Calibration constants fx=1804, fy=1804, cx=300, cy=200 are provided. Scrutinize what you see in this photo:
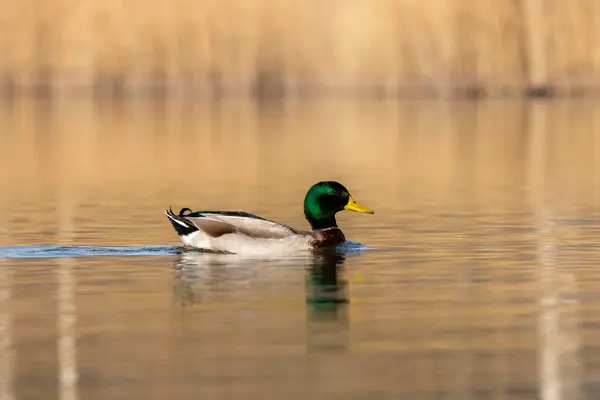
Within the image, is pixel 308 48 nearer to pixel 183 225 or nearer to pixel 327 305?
pixel 183 225

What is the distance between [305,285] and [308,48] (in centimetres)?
4147

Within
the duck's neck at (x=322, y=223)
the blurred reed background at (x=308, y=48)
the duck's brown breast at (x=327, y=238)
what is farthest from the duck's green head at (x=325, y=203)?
the blurred reed background at (x=308, y=48)

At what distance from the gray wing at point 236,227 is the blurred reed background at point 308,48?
37692mm

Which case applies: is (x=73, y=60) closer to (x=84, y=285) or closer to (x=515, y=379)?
(x=84, y=285)

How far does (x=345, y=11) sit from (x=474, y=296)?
45.6 metres

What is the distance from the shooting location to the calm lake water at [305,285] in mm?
9195

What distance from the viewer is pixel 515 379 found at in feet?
29.8

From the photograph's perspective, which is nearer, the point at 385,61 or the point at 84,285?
the point at 84,285

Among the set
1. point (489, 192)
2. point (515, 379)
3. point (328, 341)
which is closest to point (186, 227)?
point (328, 341)

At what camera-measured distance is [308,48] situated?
54094 mm

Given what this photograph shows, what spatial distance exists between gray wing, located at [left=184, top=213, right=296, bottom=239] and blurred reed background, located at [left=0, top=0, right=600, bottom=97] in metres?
37.7

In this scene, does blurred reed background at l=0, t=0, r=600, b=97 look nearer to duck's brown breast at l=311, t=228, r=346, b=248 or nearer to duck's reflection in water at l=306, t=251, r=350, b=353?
duck's brown breast at l=311, t=228, r=346, b=248

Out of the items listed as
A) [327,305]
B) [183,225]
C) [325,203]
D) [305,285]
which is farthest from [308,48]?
[327,305]

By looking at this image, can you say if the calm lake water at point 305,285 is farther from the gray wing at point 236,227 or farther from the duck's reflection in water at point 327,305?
the gray wing at point 236,227
